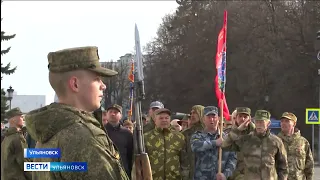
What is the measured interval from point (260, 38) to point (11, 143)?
38.6m

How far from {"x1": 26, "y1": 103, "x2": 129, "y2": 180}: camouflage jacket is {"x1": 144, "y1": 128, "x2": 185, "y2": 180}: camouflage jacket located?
6191 mm

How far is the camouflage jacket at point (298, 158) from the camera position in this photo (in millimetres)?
12656

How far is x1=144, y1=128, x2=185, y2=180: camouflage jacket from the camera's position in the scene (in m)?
9.92

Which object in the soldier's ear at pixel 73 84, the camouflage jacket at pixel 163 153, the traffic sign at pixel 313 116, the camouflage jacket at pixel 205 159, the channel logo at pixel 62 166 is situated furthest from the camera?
the traffic sign at pixel 313 116

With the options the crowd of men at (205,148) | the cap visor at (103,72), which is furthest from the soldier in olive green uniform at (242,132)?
the cap visor at (103,72)

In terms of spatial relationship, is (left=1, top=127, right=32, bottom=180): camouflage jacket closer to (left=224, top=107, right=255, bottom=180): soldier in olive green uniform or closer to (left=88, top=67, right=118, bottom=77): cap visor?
(left=224, top=107, right=255, bottom=180): soldier in olive green uniform

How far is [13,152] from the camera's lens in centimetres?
1051

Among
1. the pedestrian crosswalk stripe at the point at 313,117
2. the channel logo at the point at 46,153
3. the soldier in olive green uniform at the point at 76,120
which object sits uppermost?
the soldier in olive green uniform at the point at 76,120

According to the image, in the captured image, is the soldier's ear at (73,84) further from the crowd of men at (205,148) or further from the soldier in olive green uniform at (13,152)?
the soldier in olive green uniform at (13,152)

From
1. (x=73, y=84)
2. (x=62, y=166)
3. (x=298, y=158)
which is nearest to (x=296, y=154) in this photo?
(x=298, y=158)

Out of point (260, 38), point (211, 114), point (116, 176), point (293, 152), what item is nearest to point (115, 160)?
point (116, 176)

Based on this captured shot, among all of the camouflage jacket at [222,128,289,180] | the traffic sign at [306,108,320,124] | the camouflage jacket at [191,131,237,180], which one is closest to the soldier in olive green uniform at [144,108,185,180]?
the camouflage jacket at [191,131,237,180]

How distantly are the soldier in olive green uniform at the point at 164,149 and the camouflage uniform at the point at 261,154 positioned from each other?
2.92 ft

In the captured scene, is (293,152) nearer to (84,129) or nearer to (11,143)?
(11,143)
